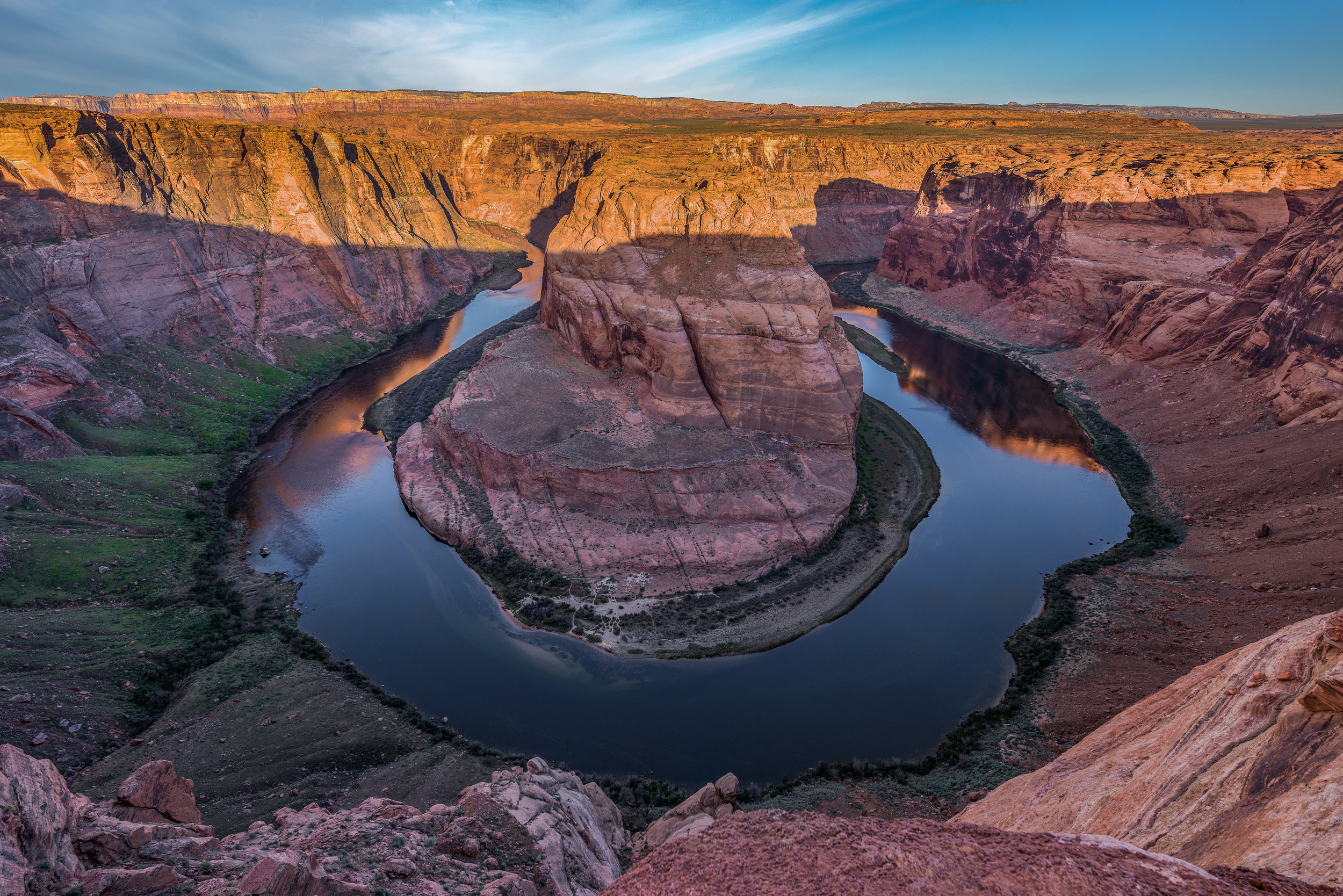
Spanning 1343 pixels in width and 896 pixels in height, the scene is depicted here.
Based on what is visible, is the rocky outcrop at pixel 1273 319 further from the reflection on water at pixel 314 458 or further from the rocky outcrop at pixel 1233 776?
the reflection on water at pixel 314 458

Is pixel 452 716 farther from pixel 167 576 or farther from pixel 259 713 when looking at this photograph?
pixel 167 576

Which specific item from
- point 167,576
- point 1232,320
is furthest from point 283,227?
point 1232,320

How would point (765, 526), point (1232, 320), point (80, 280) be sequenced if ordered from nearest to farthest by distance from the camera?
point (765, 526)
point (80, 280)
point (1232, 320)

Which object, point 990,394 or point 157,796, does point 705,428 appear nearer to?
point 157,796

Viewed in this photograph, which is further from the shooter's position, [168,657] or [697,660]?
[697,660]

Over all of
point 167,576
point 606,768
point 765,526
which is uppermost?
point 765,526

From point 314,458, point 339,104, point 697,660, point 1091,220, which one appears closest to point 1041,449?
point 697,660

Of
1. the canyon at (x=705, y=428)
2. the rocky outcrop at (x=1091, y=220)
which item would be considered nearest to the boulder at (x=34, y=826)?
the canyon at (x=705, y=428)

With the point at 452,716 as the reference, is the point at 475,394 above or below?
above
